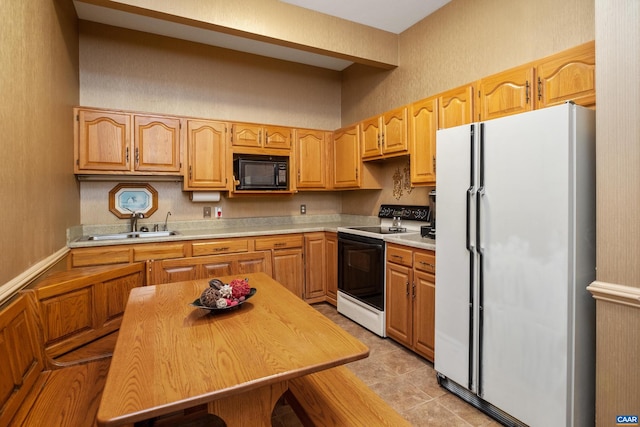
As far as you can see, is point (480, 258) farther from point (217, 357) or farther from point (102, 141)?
point (102, 141)

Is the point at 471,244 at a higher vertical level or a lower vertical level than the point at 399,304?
higher

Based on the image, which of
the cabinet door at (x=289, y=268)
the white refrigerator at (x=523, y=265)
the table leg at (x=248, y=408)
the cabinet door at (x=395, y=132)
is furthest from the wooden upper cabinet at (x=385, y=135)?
the table leg at (x=248, y=408)

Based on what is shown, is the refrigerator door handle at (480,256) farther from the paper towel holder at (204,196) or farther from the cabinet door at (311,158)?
the paper towel holder at (204,196)

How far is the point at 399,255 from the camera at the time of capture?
2686mm

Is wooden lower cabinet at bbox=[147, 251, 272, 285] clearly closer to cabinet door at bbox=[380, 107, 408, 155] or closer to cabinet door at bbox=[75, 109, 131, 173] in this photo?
cabinet door at bbox=[75, 109, 131, 173]

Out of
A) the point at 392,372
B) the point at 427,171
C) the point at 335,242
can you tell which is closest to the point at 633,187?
the point at 427,171

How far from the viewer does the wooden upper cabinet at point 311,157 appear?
3971mm

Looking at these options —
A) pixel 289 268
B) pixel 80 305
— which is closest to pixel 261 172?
pixel 289 268

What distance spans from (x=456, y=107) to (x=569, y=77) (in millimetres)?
735

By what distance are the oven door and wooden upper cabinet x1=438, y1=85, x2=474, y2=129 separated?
112cm

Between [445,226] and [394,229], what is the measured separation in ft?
4.25

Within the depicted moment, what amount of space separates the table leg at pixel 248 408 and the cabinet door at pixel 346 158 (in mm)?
2809

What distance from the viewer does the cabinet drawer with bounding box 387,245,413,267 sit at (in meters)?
2.59

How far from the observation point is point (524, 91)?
6.97ft
